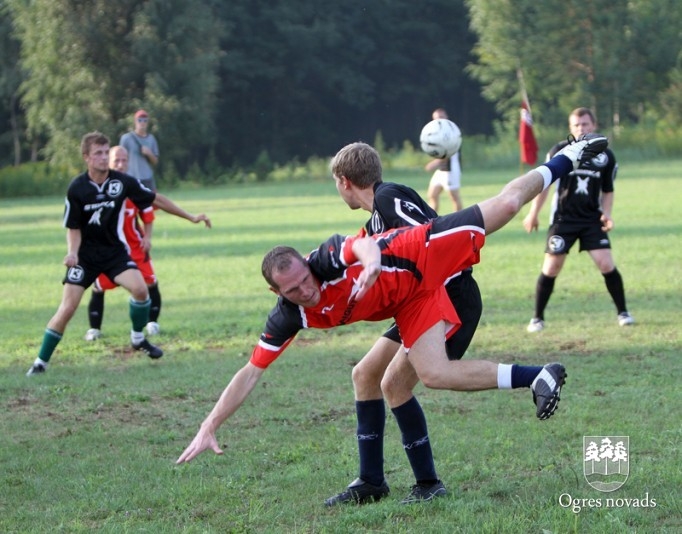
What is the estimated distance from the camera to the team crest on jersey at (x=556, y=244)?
9.55 meters

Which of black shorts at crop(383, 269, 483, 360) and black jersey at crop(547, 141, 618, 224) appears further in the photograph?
black jersey at crop(547, 141, 618, 224)

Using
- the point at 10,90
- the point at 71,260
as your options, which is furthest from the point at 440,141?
the point at 10,90

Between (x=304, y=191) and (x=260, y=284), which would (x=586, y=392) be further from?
(x=304, y=191)

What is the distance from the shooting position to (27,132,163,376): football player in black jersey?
8641mm

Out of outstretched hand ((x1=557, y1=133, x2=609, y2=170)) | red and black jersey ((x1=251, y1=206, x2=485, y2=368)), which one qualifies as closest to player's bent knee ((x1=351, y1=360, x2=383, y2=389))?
red and black jersey ((x1=251, y1=206, x2=485, y2=368))

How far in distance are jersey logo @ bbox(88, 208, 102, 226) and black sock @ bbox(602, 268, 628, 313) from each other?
14.2 feet

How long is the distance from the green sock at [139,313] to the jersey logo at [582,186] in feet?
12.5

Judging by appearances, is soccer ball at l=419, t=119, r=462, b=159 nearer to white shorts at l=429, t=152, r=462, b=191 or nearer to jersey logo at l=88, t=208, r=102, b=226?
jersey logo at l=88, t=208, r=102, b=226

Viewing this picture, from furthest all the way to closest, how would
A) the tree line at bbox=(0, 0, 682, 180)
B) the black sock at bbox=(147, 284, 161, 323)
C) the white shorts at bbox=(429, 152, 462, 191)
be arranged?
the tree line at bbox=(0, 0, 682, 180), the white shorts at bbox=(429, 152, 462, 191), the black sock at bbox=(147, 284, 161, 323)

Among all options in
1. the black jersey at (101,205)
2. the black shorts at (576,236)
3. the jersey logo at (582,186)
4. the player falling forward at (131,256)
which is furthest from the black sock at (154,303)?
the jersey logo at (582,186)

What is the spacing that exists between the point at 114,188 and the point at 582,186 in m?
3.98

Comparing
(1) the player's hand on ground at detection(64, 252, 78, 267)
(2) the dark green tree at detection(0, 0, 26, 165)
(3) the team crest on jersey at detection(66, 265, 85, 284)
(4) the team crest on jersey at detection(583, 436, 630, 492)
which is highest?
(2) the dark green tree at detection(0, 0, 26, 165)

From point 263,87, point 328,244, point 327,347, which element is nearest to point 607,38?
point 263,87

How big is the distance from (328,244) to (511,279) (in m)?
8.30
